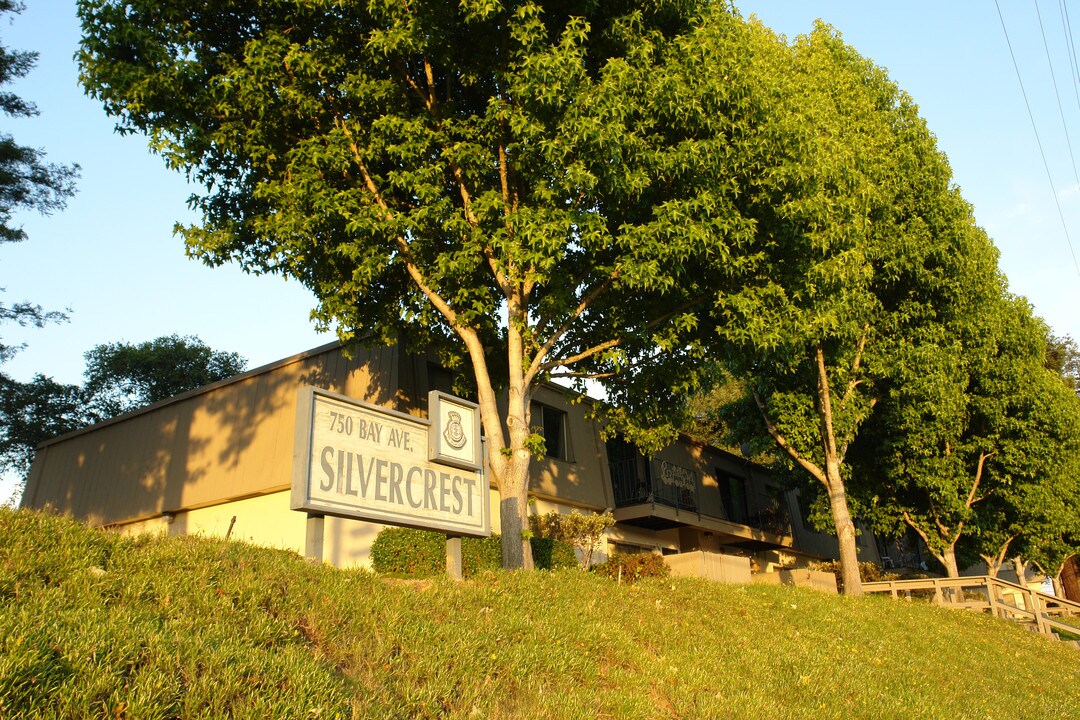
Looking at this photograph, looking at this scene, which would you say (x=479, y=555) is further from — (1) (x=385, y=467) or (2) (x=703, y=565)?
(1) (x=385, y=467)

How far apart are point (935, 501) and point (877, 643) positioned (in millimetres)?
15778

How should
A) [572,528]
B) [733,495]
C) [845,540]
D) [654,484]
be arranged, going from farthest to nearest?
1. [733,495]
2. [654,484]
3. [845,540]
4. [572,528]

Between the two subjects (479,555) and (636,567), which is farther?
(479,555)

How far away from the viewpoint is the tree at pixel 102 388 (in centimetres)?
3919

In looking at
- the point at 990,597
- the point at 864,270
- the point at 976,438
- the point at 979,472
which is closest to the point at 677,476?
the point at 990,597

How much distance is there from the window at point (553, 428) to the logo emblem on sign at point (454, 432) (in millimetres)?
11479

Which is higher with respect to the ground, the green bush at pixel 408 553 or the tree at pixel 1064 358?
the tree at pixel 1064 358

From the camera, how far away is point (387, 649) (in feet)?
21.7

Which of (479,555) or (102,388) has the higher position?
(102,388)

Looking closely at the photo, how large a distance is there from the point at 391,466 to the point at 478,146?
6519 mm

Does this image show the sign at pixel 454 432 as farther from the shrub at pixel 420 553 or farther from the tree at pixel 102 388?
the tree at pixel 102 388

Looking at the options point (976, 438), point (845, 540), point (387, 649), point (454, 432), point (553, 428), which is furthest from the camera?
point (976, 438)

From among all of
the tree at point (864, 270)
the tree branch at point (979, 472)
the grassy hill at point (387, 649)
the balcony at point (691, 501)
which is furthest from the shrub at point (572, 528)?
the tree branch at point (979, 472)

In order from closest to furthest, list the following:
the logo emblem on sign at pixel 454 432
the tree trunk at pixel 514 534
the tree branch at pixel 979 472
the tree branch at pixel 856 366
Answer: the logo emblem on sign at pixel 454 432
the tree trunk at pixel 514 534
the tree branch at pixel 856 366
the tree branch at pixel 979 472
